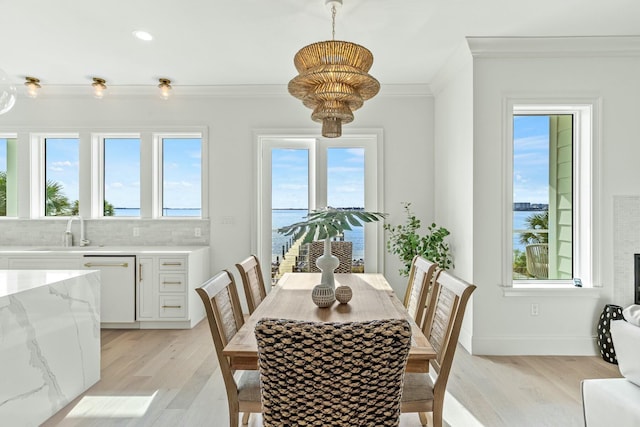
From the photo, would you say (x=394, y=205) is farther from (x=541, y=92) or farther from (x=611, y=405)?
(x=611, y=405)

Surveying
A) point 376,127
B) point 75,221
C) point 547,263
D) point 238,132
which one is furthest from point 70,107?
point 547,263

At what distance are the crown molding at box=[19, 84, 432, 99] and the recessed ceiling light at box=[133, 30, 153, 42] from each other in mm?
1259

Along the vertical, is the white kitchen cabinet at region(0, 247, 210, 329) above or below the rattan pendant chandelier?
below

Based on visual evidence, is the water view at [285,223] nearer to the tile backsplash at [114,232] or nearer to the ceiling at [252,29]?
the tile backsplash at [114,232]

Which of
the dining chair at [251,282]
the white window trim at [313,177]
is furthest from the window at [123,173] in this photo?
the dining chair at [251,282]

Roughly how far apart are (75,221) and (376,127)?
3.77m

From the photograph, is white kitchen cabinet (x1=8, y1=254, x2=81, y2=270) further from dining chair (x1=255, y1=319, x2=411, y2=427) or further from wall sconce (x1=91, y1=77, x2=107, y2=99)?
dining chair (x1=255, y1=319, x2=411, y2=427)

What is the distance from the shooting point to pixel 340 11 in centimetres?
272

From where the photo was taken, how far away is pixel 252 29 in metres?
3.02

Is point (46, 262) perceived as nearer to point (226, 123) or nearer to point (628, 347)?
point (226, 123)

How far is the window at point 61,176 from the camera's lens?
4.68 meters

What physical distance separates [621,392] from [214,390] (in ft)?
7.61

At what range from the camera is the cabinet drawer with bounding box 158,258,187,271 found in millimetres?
3955

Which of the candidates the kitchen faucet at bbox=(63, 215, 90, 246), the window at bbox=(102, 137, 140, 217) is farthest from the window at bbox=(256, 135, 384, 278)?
the kitchen faucet at bbox=(63, 215, 90, 246)
